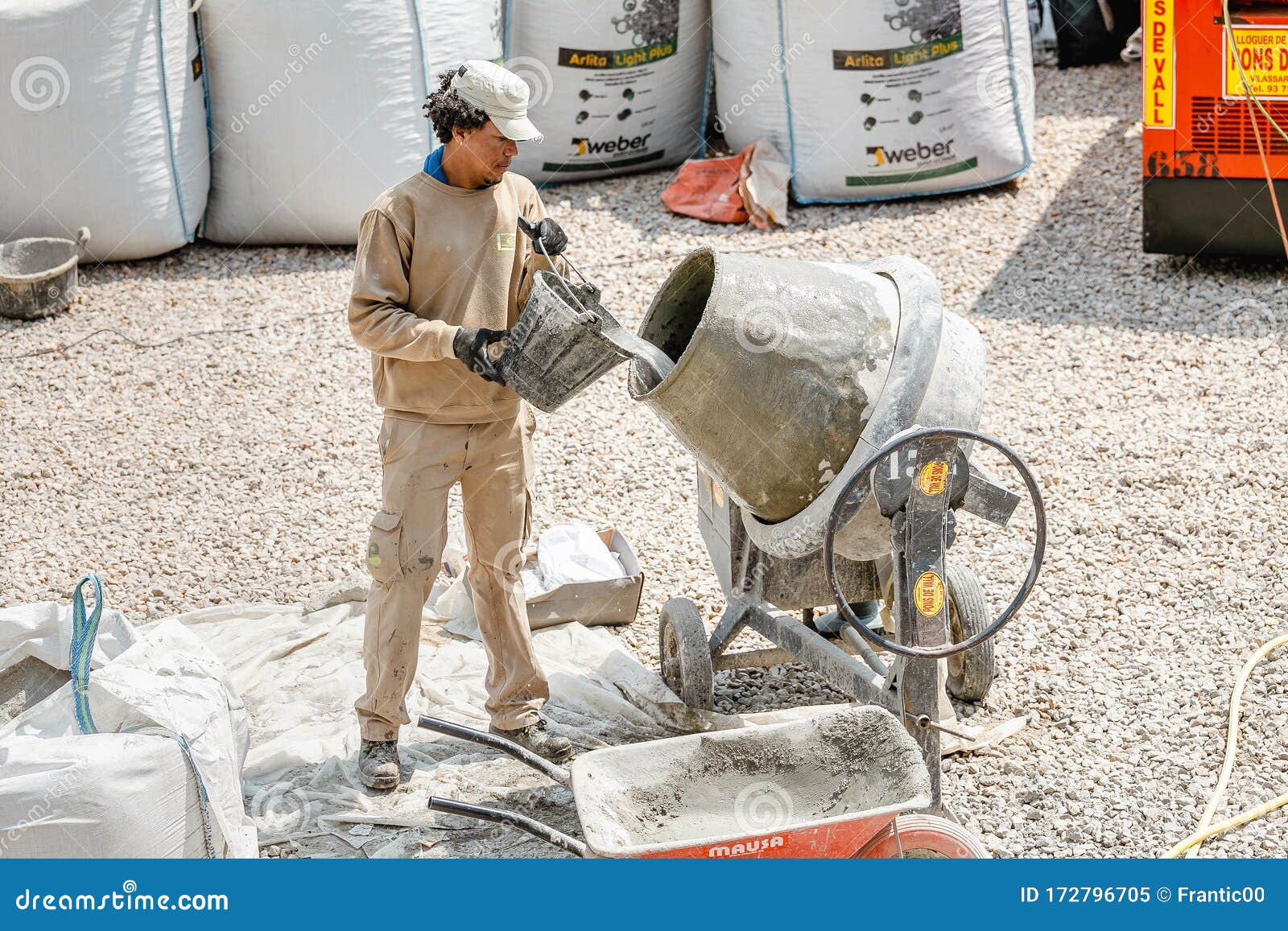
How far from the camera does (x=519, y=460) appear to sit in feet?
12.1

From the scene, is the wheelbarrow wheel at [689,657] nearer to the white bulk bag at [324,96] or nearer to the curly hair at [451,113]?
the curly hair at [451,113]

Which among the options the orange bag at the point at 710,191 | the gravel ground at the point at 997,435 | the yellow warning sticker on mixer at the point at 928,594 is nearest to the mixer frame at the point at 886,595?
the yellow warning sticker on mixer at the point at 928,594

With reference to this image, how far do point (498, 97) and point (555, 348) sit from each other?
627mm

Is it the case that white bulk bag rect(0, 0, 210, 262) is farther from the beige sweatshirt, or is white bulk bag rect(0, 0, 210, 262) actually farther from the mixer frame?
the mixer frame

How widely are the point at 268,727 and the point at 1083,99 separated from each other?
21.1 ft

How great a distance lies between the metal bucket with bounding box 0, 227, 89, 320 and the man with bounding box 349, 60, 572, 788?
3.50 meters

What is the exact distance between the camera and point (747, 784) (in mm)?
3205

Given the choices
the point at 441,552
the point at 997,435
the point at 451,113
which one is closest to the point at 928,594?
the point at 441,552

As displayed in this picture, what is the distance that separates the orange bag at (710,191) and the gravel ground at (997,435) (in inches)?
4.6

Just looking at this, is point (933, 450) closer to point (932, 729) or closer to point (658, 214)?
point (932, 729)

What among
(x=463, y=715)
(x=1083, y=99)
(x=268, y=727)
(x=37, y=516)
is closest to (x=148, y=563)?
(x=37, y=516)

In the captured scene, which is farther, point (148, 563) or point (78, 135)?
point (78, 135)

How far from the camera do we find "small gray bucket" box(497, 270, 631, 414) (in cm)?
317

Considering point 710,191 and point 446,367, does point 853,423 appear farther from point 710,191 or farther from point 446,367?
point 710,191
